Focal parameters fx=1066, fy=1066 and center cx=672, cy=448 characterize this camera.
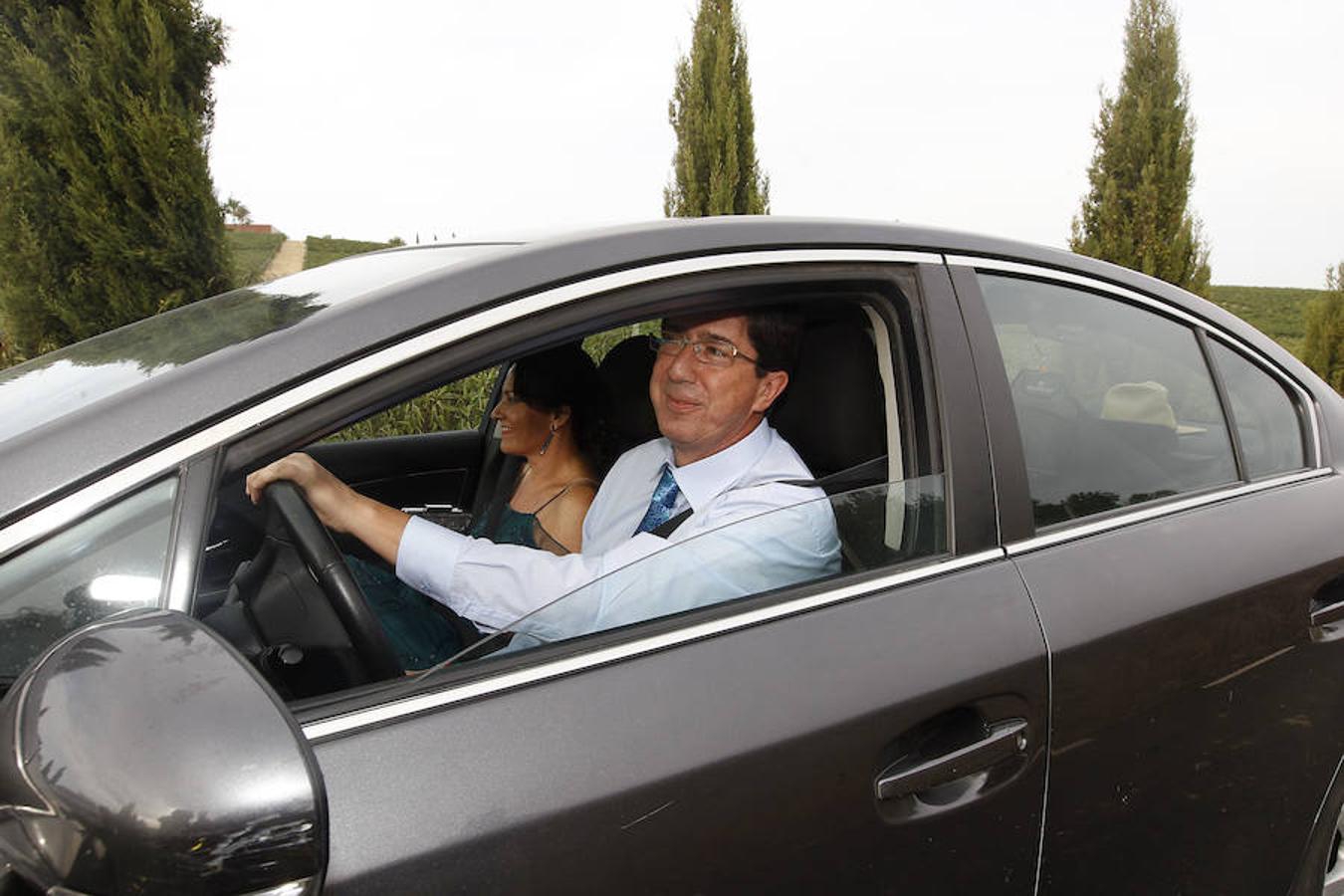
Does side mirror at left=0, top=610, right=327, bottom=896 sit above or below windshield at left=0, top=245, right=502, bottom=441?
below

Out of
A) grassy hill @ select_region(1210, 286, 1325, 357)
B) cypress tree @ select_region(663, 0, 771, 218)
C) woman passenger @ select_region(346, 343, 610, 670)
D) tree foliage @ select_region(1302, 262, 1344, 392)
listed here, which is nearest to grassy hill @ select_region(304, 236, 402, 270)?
cypress tree @ select_region(663, 0, 771, 218)

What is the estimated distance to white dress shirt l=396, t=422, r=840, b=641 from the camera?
1.38 meters

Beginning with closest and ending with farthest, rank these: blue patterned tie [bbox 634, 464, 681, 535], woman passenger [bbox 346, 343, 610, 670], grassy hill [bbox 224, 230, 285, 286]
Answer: blue patterned tie [bbox 634, 464, 681, 535] < woman passenger [bbox 346, 343, 610, 670] < grassy hill [bbox 224, 230, 285, 286]

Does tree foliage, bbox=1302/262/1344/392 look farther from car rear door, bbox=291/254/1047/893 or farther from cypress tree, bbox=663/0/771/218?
car rear door, bbox=291/254/1047/893

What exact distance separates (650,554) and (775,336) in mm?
738

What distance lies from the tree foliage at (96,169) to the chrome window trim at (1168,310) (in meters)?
7.26

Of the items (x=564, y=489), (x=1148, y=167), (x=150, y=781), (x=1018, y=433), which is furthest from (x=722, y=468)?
(x=1148, y=167)

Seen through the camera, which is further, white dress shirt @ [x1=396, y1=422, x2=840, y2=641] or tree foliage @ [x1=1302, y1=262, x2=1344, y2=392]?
tree foliage @ [x1=1302, y1=262, x2=1344, y2=392]

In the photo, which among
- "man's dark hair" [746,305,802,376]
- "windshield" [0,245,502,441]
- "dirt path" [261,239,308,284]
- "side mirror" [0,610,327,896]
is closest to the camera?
"side mirror" [0,610,327,896]

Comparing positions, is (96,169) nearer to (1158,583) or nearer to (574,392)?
(574,392)

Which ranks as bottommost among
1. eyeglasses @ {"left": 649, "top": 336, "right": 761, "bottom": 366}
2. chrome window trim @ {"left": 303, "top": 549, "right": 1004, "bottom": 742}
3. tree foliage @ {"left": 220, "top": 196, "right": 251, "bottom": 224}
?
chrome window trim @ {"left": 303, "top": 549, "right": 1004, "bottom": 742}

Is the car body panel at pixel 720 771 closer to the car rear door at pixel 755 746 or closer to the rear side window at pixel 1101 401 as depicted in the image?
the car rear door at pixel 755 746

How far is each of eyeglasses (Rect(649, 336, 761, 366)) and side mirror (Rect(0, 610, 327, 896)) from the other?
1.37m

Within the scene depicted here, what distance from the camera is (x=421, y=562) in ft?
6.08
